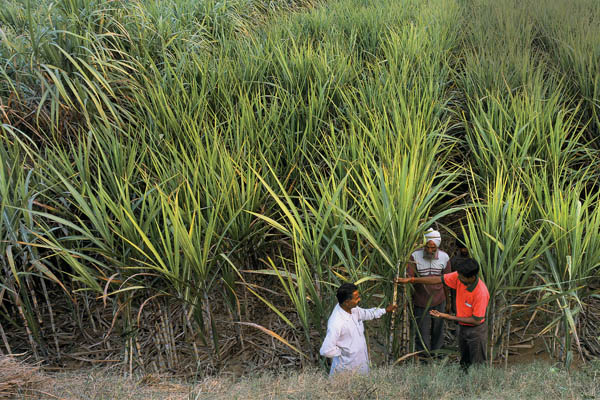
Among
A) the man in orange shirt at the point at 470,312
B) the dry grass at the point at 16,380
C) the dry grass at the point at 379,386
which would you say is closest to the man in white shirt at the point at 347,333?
the dry grass at the point at 379,386

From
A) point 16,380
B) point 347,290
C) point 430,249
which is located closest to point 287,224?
point 347,290

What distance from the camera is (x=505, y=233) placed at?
2562 millimetres

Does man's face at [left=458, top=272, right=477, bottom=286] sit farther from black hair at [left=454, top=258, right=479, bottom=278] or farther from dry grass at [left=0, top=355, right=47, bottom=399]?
dry grass at [left=0, top=355, right=47, bottom=399]

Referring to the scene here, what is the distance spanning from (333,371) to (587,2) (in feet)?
20.5

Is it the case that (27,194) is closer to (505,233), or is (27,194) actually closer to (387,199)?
(387,199)

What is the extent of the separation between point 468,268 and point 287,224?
3.28ft

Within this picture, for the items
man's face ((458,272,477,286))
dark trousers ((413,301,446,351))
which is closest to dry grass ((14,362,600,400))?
man's face ((458,272,477,286))

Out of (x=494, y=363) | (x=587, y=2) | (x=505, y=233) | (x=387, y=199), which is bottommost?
(x=494, y=363)

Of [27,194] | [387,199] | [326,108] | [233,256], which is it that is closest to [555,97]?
[326,108]

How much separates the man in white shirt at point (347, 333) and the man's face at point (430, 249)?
51cm

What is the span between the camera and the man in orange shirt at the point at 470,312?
2494 millimetres

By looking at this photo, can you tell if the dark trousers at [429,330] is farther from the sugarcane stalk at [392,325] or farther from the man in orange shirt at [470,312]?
the man in orange shirt at [470,312]

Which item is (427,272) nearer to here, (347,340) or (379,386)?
(347,340)

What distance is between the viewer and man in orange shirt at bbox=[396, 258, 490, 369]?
249 centimetres
